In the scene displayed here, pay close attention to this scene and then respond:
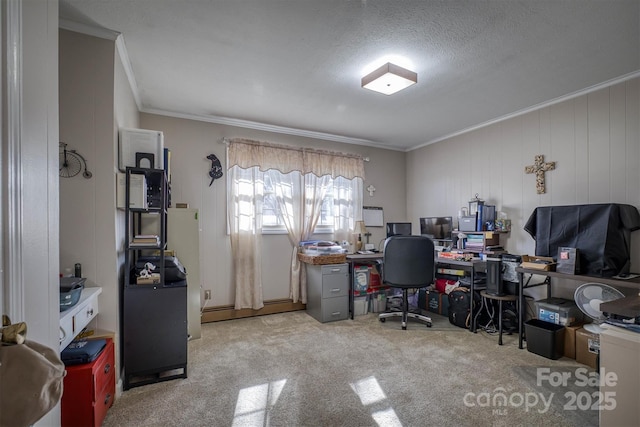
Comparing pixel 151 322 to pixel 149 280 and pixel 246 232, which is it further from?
pixel 246 232

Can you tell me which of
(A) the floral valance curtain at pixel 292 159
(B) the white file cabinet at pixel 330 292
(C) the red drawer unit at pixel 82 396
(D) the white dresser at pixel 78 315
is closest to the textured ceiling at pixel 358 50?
(A) the floral valance curtain at pixel 292 159

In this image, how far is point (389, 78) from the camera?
2.53 m

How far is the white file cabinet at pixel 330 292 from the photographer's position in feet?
12.3

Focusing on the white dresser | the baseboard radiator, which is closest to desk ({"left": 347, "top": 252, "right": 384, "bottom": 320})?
the baseboard radiator

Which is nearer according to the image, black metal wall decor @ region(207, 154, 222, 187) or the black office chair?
the black office chair

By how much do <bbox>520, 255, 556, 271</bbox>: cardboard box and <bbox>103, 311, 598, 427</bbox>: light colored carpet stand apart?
77 centimetres

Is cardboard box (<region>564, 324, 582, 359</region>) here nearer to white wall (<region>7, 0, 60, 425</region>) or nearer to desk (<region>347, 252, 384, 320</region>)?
desk (<region>347, 252, 384, 320</region>)

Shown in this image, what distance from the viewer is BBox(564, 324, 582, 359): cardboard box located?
267cm

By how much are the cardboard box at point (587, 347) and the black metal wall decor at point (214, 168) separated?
3909 mm

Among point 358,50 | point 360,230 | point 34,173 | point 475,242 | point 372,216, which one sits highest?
point 358,50

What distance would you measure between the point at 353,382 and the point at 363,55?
245 centimetres

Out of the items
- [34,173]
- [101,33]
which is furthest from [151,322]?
[101,33]

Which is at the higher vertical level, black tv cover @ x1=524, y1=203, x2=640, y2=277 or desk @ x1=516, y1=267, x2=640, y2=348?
black tv cover @ x1=524, y1=203, x2=640, y2=277

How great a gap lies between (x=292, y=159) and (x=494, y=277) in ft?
9.00
